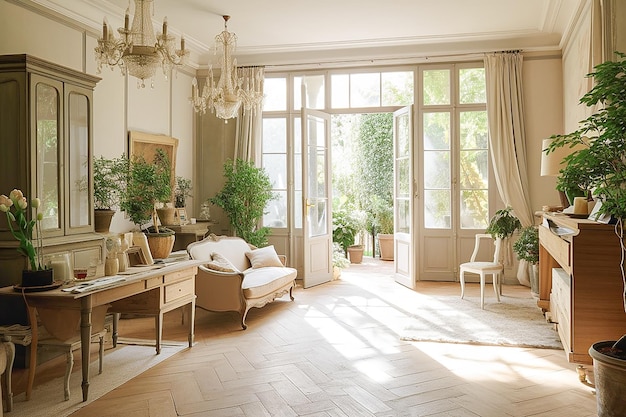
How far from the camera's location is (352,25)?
6789mm

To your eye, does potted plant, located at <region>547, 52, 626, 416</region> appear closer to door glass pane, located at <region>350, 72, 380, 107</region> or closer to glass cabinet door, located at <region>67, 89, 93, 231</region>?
glass cabinet door, located at <region>67, 89, 93, 231</region>

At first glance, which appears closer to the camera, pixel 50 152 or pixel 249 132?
pixel 50 152

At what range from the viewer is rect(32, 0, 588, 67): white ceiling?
5.97 m

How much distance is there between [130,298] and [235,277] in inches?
47.4

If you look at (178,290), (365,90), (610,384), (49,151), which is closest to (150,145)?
(49,151)

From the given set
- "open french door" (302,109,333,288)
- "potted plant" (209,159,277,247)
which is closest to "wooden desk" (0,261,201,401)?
"potted plant" (209,159,277,247)

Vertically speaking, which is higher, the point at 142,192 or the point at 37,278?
the point at 142,192

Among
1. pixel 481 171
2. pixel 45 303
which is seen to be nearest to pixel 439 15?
pixel 481 171

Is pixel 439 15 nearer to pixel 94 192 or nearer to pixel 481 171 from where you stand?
pixel 481 171

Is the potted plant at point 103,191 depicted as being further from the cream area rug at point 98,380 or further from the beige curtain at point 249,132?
the beige curtain at point 249,132

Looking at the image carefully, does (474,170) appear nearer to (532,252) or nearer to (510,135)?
(510,135)

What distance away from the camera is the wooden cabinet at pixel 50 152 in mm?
4094

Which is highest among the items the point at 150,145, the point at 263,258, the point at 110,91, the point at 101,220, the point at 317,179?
the point at 110,91

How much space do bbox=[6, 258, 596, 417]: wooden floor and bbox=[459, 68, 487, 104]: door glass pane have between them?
12.6ft
